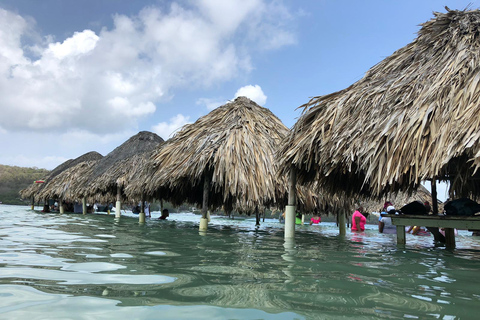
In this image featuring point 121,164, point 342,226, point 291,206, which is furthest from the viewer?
point 121,164

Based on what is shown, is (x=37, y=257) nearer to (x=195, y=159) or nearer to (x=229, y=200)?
(x=195, y=159)

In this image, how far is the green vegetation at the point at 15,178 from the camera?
49.4m

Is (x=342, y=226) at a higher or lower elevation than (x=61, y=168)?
lower

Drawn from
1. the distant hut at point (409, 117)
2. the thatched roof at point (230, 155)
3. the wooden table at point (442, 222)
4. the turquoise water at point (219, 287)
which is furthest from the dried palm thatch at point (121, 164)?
the turquoise water at point (219, 287)

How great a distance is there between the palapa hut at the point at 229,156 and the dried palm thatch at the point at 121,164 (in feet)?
12.9

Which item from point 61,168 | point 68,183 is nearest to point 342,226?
point 68,183

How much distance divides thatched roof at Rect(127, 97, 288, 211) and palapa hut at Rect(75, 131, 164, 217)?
4.05 m

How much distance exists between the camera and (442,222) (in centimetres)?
525

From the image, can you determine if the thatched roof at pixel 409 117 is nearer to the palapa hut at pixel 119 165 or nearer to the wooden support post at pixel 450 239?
the wooden support post at pixel 450 239

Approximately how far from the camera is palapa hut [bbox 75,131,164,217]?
527 inches

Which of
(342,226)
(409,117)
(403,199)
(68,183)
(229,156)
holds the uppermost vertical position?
(409,117)

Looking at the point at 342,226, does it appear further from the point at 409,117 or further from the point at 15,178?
the point at 15,178

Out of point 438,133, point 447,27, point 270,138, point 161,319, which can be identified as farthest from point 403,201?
point 161,319

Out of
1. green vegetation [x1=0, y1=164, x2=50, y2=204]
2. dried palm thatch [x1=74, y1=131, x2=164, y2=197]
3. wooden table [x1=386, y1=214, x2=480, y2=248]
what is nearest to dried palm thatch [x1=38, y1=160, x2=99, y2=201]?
dried palm thatch [x1=74, y1=131, x2=164, y2=197]
